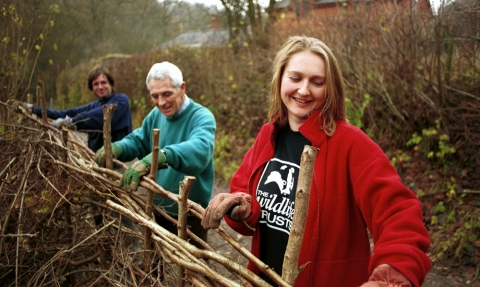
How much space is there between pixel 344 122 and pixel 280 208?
0.44 metres

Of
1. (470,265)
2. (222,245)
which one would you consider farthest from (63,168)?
(470,265)

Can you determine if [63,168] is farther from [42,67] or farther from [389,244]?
[42,67]

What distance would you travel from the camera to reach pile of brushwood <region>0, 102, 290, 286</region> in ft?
7.09

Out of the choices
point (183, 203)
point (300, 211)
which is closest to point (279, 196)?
point (183, 203)

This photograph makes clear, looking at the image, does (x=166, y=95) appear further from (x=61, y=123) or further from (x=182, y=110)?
(x=61, y=123)

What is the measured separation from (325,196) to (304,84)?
1.49 ft

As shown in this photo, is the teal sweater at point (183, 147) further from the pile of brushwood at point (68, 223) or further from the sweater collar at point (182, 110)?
the pile of brushwood at point (68, 223)

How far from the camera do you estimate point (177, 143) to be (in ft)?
9.93

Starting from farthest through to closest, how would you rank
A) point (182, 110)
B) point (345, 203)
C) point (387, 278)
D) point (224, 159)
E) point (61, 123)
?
1. point (224, 159)
2. point (61, 123)
3. point (182, 110)
4. point (345, 203)
5. point (387, 278)

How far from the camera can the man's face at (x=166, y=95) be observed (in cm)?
290

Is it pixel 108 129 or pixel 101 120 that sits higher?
pixel 108 129

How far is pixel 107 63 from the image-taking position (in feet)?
44.7

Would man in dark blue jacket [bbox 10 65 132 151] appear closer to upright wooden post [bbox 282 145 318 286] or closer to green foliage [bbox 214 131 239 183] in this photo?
upright wooden post [bbox 282 145 318 286]

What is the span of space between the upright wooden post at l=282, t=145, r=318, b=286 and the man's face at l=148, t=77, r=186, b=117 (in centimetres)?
193
